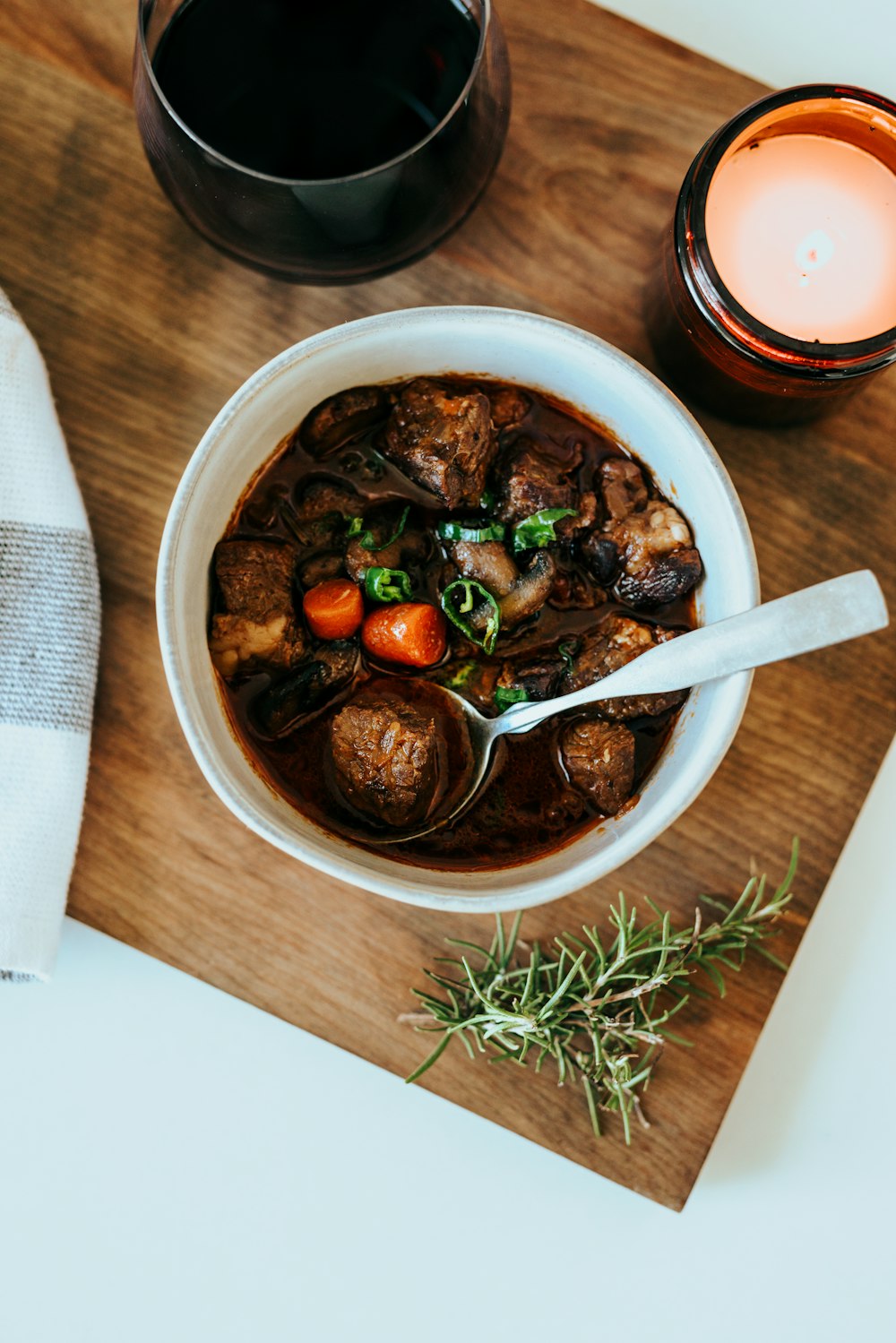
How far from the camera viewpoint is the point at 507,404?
139 centimetres

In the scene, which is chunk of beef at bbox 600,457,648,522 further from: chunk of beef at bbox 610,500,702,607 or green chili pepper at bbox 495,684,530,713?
green chili pepper at bbox 495,684,530,713

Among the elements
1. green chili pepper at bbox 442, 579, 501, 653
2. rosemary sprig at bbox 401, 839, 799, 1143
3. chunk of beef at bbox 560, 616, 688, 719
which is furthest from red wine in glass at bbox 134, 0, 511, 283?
rosemary sprig at bbox 401, 839, 799, 1143

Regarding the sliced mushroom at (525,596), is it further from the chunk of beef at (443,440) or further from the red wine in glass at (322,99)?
the red wine in glass at (322,99)

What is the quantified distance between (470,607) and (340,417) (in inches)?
11.4

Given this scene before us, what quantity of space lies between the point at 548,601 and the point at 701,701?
9.2 inches

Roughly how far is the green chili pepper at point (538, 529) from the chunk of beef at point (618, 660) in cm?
13

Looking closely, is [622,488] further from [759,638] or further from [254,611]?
[254,611]

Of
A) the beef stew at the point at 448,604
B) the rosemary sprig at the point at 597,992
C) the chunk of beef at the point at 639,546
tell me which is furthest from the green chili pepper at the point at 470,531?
the rosemary sprig at the point at 597,992

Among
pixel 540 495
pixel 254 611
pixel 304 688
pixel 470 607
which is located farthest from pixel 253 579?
pixel 540 495

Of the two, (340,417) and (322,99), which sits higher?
(322,99)

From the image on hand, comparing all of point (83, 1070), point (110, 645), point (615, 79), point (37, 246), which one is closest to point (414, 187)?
point (615, 79)

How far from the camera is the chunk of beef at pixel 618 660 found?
4.34 feet

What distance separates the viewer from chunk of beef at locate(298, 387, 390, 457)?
1358mm

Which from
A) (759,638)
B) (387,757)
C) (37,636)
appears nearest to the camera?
(759,638)
